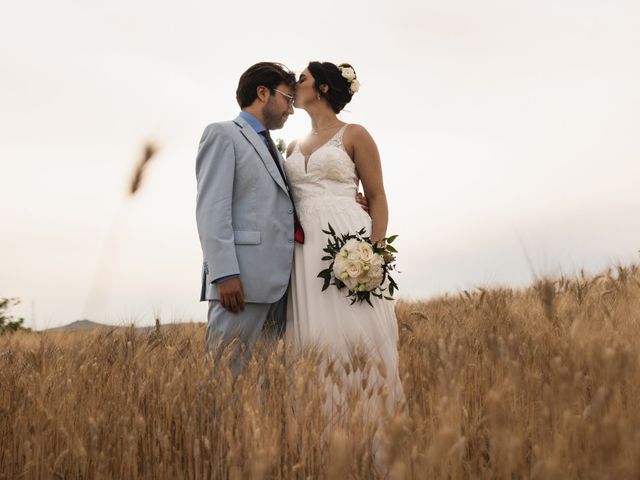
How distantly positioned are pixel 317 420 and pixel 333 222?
157 centimetres

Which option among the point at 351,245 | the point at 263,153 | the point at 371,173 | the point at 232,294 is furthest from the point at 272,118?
the point at 232,294

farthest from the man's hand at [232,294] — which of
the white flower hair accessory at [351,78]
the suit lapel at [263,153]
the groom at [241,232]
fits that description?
the white flower hair accessory at [351,78]

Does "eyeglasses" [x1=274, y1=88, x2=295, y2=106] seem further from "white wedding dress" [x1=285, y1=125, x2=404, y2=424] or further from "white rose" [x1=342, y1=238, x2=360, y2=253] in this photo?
"white rose" [x1=342, y1=238, x2=360, y2=253]

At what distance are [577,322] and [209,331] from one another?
1.91 m

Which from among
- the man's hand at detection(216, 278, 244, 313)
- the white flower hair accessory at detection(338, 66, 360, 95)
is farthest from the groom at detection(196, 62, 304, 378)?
the white flower hair accessory at detection(338, 66, 360, 95)

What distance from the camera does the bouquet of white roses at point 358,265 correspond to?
9.73ft

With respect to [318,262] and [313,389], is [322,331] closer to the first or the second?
[318,262]

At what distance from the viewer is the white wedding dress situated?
3119 mm

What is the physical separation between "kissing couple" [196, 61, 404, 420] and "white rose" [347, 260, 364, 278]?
25 cm

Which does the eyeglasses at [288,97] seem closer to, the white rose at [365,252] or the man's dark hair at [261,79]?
the man's dark hair at [261,79]

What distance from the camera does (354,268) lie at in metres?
2.94

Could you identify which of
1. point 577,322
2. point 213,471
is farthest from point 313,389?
point 577,322

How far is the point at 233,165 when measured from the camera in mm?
3203

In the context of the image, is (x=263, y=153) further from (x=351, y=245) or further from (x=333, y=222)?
(x=351, y=245)
